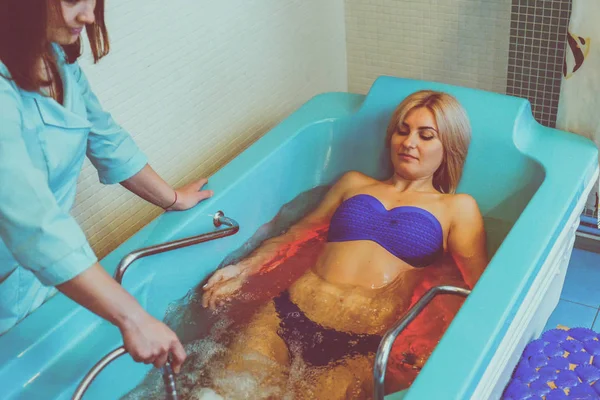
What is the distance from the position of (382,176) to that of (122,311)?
49.3 inches

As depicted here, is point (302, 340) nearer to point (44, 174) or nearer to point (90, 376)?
point (90, 376)

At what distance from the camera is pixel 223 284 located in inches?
74.2

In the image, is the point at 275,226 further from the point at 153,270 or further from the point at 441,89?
the point at 441,89

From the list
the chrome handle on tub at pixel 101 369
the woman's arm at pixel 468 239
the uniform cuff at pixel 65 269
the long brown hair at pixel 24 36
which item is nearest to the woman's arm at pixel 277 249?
the woman's arm at pixel 468 239

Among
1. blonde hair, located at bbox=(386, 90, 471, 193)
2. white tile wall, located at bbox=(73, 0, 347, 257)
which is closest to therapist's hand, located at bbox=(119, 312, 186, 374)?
white tile wall, located at bbox=(73, 0, 347, 257)

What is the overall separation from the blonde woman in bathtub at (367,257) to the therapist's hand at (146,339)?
1.40 feet

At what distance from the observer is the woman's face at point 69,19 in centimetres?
116

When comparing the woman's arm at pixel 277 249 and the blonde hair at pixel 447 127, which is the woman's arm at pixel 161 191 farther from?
the blonde hair at pixel 447 127

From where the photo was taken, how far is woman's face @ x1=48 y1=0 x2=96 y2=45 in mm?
1161

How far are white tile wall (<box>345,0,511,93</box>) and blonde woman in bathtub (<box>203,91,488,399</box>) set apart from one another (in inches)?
23.9

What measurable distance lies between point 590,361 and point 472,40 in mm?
1209

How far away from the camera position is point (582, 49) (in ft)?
6.61

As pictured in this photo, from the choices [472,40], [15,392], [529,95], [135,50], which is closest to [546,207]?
[529,95]

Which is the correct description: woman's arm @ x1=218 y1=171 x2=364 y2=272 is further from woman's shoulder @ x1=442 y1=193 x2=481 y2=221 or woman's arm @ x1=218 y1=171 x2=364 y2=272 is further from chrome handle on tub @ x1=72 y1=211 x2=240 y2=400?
woman's shoulder @ x1=442 y1=193 x2=481 y2=221
